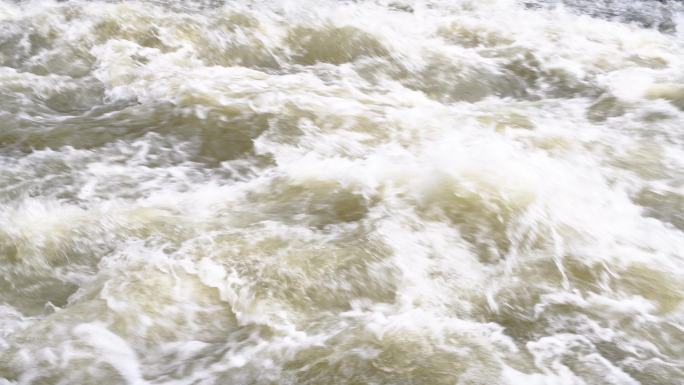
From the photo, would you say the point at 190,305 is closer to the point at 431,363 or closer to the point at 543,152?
the point at 431,363

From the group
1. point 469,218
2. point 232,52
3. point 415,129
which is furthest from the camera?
point 232,52

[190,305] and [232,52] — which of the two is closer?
[190,305]

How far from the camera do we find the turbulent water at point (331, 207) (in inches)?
90.1

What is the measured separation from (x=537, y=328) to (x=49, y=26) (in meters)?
3.97

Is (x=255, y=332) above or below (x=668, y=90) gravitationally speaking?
below

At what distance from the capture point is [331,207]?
301 cm

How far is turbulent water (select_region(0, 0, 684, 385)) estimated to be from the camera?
2.29 m

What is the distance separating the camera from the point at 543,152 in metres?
3.41

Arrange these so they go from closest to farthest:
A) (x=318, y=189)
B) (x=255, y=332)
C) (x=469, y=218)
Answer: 1. (x=255, y=332)
2. (x=469, y=218)
3. (x=318, y=189)

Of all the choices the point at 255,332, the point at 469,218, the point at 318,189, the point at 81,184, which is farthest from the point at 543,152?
the point at 81,184

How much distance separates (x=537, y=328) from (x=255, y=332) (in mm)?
969

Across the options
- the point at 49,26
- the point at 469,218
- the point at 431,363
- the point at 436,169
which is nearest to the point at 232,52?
the point at 49,26

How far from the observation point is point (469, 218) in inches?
113

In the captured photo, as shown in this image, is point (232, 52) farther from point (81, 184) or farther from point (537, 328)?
point (537, 328)
